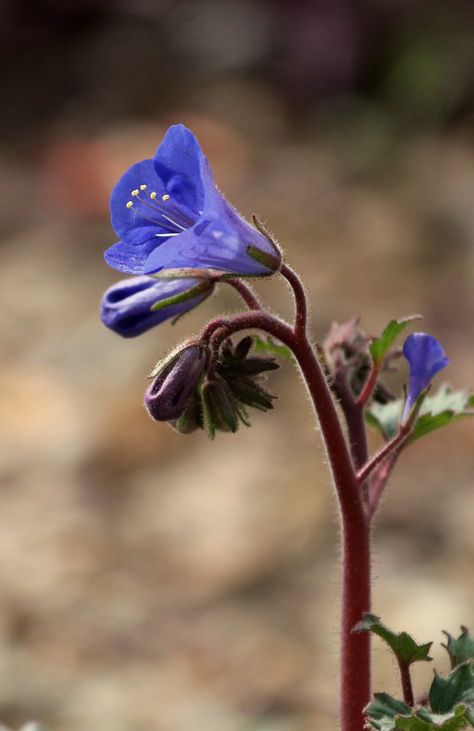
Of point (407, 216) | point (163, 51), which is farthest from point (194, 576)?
point (163, 51)

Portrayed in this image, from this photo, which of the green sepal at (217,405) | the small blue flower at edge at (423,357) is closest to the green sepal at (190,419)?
the green sepal at (217,405)

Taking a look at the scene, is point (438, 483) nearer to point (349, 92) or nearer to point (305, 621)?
point (305, 621)

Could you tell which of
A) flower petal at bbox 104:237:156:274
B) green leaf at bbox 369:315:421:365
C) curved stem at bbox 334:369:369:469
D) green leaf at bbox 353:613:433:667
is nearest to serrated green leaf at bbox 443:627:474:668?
green leaf at bbox 353:613:433:667

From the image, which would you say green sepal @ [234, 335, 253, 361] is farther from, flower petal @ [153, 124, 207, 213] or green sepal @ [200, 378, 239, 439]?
flower petal @ [153, 124, 207, 213]

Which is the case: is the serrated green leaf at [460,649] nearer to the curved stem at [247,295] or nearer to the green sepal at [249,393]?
the green sepal at [249,393]

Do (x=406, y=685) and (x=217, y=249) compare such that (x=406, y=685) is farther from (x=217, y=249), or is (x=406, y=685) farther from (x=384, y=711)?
(x=217, y=249)
